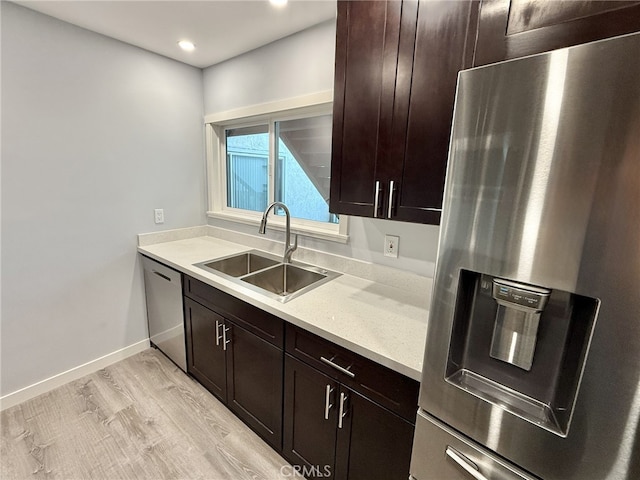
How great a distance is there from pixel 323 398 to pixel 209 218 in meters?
2.01

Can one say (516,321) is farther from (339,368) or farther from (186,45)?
(186,45)

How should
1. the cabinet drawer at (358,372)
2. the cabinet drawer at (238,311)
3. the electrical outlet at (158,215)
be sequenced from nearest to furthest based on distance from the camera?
the cabinet drawer at (358,372) → the cabinet drawer at (238,311) → the electrical outlet at (158,215)

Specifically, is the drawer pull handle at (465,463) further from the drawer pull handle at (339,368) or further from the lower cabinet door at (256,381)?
the lower cabinet door at (256,381)

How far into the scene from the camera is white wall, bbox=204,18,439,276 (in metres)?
1.55

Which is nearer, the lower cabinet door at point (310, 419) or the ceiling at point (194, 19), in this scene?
the lower cabinet door at point (310, 419)

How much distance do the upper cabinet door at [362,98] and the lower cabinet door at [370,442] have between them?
775 millimetres

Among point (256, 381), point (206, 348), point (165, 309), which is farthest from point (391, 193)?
point (165, 309)

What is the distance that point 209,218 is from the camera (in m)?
2.73

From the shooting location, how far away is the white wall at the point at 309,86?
1.55m

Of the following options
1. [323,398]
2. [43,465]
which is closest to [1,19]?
[43,465]

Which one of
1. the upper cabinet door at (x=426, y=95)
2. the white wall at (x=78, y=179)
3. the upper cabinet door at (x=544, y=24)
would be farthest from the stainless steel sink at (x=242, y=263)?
the upper cabinet door at (x=544, y=24)

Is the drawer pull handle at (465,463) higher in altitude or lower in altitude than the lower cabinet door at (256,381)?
higher

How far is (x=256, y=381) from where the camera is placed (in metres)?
1.56

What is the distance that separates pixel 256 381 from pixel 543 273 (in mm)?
1436
